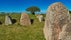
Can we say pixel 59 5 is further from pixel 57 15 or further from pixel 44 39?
pixel 44 39

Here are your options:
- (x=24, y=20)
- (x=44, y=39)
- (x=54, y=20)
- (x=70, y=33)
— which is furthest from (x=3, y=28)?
(x=70, y=33)

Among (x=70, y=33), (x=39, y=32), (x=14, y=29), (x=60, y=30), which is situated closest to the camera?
(x=70, y=33)

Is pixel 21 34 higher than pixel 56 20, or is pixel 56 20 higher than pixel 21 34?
pixel 56 20

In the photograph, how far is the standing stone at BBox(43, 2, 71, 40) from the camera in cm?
2311

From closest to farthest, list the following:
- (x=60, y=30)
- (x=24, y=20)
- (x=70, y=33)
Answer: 1. (x=70, y=33)
2. (x=60, y=30)
3. (x=24, y=20)

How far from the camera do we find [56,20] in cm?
2312

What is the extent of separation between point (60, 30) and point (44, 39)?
2.62 metres

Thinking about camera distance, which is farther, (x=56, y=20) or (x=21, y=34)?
(x=21, y=34)

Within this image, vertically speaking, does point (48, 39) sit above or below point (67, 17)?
below

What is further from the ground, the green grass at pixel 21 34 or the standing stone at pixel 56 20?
the standing stone at pixel 56 20

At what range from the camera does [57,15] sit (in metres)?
23.3

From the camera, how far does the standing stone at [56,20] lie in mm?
23109

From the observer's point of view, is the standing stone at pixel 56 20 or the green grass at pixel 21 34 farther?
the green grass at pixel 21 34

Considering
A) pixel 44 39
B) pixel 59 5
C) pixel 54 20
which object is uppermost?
pixel 59 5
